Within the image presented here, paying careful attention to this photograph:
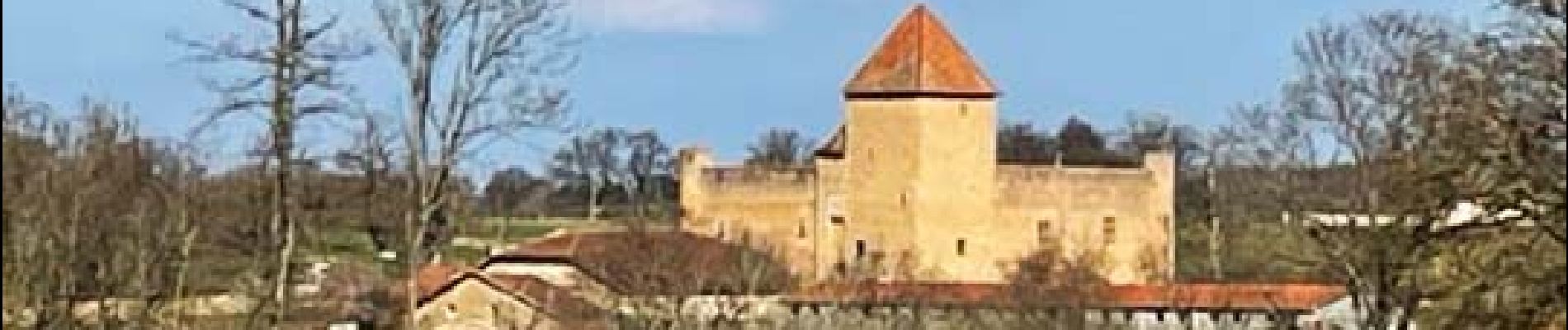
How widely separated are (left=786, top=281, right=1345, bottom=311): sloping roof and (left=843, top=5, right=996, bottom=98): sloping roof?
584 centimetres

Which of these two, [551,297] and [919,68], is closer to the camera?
[551,297]

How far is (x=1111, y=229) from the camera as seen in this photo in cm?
7031

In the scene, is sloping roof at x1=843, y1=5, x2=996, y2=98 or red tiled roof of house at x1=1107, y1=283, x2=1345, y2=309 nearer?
red tiled roof of house at x1=1107, y1=283, x2=1345, y2=309

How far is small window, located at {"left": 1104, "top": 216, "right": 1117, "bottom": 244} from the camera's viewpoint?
230 ft

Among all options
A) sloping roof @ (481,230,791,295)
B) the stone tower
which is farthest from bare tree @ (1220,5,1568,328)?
the stone tower

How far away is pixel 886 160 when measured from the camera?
2672 inches

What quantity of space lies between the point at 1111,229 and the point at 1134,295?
9.95 meters

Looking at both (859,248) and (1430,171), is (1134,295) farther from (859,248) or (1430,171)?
(1430,171)

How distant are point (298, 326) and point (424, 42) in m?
12.8

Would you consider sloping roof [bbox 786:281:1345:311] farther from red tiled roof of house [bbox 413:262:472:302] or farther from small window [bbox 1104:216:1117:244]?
red tiled roof of house [bbox 413:262:472:302]

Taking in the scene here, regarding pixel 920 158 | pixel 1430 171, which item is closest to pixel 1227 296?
pixel 920 158

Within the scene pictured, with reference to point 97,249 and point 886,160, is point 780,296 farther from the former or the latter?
point 97,249

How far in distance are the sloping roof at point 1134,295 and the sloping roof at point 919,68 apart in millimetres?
5838

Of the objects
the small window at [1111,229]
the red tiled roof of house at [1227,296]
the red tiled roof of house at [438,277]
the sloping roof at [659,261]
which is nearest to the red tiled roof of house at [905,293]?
the sloping roof at [659,261]
